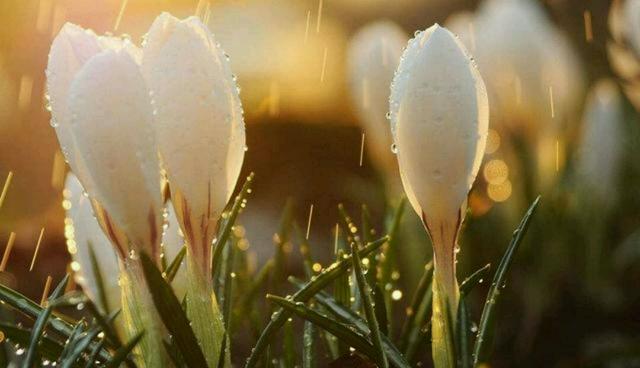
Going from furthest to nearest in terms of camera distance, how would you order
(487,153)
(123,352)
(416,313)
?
1. (487,153)
2. (416,313)
3. (123,352)

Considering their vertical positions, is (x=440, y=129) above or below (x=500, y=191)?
above

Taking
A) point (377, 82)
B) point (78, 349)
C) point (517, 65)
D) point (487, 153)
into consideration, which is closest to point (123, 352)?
point (78, 349)

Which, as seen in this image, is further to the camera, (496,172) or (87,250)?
(496,172)

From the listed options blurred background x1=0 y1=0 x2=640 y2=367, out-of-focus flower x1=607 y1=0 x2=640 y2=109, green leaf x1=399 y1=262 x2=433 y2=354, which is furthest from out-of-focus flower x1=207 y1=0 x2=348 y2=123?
green leaf x1=399 y1=262 x2=433 y2=354

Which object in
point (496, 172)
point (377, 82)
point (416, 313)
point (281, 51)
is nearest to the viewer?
point (416, 313)

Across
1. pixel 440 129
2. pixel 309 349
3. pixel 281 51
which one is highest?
pixel 281 51

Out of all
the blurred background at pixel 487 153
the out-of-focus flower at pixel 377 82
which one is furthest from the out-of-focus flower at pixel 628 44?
the out-of-focus flower at pixel 377 82

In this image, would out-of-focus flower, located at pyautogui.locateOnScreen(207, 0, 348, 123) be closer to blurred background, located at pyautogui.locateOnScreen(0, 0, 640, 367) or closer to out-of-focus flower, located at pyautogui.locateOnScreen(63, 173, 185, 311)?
blurred background, located at pyautogui.locateOnScreen(0, 0, 640, 367)

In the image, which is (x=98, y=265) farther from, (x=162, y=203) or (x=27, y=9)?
(x=27, y=9)

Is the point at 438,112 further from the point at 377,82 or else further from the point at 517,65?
the point at 517,65
